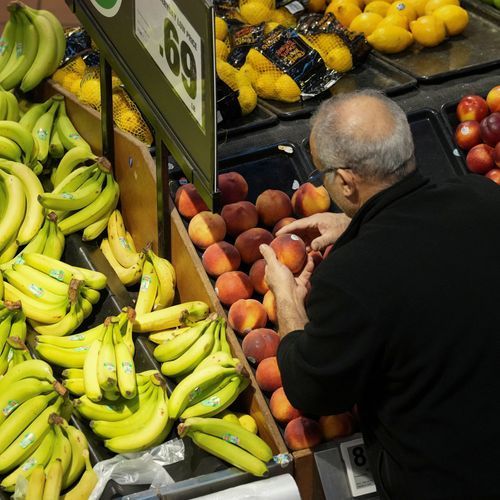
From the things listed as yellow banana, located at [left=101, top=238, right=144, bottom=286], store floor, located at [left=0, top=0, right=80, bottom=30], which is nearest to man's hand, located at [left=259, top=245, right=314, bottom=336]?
yellow banana, located at [left=101, top=238, right=144, bottom=286]

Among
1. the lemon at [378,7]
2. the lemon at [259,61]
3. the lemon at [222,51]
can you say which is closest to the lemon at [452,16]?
the lemon at [378,7]

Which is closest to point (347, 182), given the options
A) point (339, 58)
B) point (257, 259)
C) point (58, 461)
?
point (257, 259)

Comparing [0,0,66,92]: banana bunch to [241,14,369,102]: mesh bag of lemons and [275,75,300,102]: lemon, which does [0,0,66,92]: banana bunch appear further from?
[275,75,300,102]: lemon

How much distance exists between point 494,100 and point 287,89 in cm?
87

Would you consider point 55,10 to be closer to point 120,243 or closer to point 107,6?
point 107,6

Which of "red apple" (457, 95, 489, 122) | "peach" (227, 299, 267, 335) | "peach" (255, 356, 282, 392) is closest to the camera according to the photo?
"peach" (255, 356, 282, 392)

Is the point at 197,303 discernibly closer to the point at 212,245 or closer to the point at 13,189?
the point at 212,245

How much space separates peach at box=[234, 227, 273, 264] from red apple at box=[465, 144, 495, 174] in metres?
0.96

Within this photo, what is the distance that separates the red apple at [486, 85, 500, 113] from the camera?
12.2 feet

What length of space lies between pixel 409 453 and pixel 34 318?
4.52 feet

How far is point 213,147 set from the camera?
2.49 metres

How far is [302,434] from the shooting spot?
2.51 metres

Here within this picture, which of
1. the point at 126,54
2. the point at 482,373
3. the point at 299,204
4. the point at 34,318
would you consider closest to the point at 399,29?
the point at 299,204

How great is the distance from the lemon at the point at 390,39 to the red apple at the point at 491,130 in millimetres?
735
